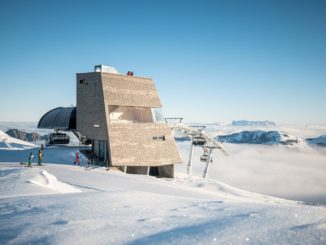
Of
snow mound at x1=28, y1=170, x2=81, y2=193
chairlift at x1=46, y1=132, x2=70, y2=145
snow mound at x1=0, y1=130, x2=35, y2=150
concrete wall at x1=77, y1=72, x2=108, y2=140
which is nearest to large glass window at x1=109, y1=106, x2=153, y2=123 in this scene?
concrete wall at x1=77, y1=72, x2=108, y2=140

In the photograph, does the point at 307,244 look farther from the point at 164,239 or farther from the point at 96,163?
the point at 96,163

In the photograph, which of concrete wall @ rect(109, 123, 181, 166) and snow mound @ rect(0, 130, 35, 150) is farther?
snow mound @ rect(0, 130, 35, 150)

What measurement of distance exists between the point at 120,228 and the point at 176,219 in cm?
133

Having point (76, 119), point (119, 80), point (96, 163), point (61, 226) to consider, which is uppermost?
point (119, 80)

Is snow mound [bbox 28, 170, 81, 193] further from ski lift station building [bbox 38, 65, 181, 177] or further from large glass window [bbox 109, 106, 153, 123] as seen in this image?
large glass window [bbox 109, 106, 153, 123]

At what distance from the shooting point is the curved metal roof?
103 ft

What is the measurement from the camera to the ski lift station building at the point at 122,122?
27.3 meters

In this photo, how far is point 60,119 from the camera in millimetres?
31922

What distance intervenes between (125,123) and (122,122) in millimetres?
415

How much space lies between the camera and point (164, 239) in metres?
4.74

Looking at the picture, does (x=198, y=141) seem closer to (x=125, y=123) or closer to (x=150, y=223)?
(x=125, y=123)

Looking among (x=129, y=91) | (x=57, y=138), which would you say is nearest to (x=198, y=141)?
(x=129, y=91)

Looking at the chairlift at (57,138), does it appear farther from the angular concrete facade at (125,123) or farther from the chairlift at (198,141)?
the chairlift at (198,141)

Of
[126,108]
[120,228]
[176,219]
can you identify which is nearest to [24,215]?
[120,228]
